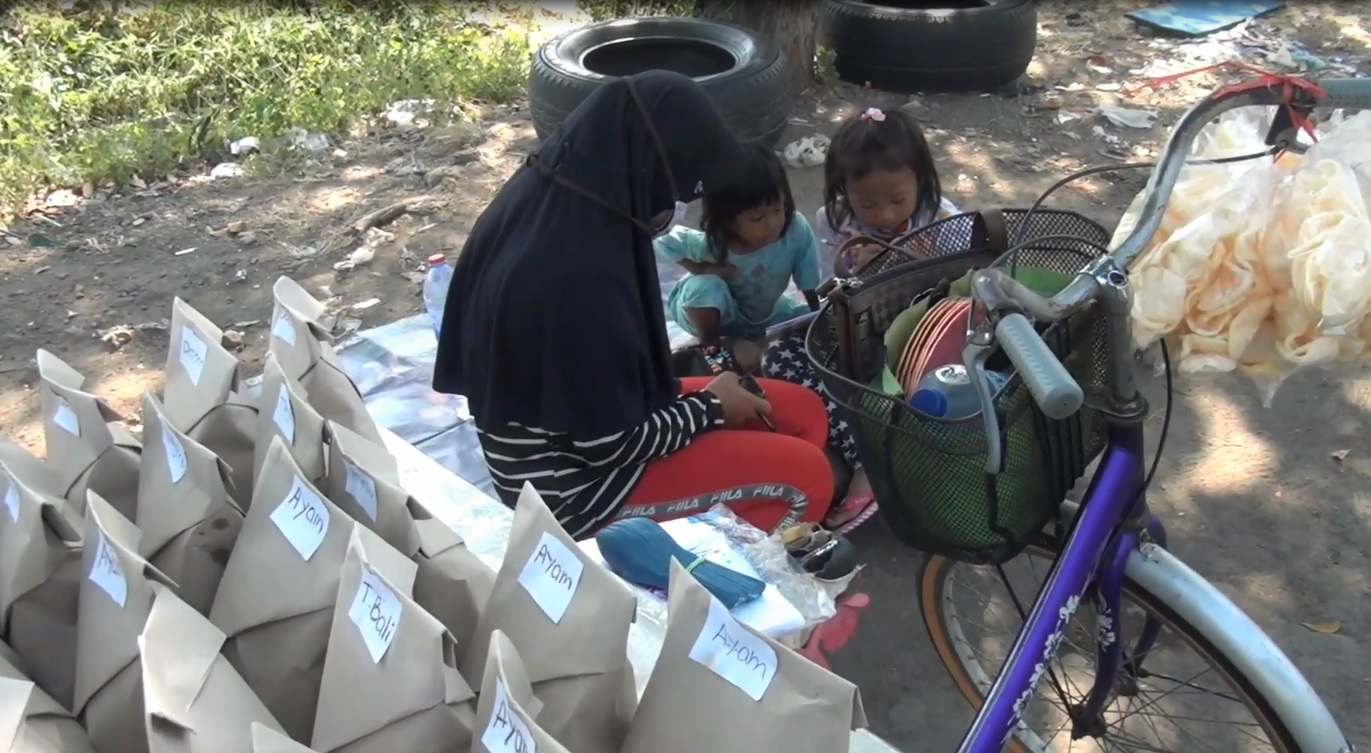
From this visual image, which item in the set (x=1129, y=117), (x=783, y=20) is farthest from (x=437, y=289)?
(x=1129, y=117)

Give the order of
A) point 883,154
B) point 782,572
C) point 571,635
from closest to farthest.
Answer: point 571,635 → point 782,572 → point 883,154

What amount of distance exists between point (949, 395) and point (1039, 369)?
0.32 m

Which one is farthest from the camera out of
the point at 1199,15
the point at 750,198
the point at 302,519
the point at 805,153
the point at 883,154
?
the point at 1199,15

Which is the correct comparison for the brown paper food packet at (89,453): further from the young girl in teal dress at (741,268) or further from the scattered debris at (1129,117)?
the scattered debris at (1129,117)

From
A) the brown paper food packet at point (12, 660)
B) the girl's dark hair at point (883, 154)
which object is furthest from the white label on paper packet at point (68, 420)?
Answer: the girl's dark hair at point (883, 154)

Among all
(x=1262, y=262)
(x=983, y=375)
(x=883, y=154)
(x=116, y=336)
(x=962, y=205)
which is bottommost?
(x=116, y=336)

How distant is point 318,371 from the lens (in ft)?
5.67

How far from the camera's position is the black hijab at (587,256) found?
2.08 metres

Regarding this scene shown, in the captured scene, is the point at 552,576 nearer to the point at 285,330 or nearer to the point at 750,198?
the point at 285,330

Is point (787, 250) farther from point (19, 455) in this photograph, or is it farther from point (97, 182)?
point (97, 182)

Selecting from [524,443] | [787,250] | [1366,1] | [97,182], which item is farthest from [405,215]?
[1366,1]

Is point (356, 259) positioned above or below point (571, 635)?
below

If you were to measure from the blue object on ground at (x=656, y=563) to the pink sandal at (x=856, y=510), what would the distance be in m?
1.00

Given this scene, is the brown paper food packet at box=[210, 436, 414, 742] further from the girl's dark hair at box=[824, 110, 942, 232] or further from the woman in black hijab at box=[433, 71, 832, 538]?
the girl's dark hair at box=[824, 110, 942, 232]
